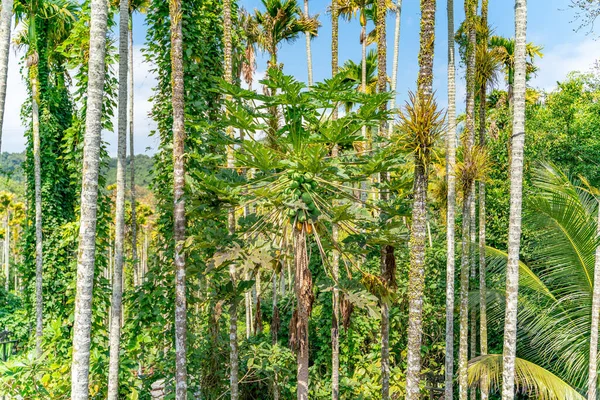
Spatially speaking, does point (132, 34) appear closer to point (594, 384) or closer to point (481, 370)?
point (481, 370)

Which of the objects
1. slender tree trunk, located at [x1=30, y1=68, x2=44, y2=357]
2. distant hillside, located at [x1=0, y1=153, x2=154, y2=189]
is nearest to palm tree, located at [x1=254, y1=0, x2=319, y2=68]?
slender tree trunk, located at [x1=30, y1=68, x2=44, y2=357]

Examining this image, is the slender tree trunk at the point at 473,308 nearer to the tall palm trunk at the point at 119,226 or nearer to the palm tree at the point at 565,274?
the palm tree at the point at 565,274

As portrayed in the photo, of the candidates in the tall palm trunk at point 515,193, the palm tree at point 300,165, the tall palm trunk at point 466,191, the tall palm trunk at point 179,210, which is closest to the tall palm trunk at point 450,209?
the tall palm trunk at point 466,191

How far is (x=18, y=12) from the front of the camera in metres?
10.1

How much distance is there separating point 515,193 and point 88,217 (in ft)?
18.1

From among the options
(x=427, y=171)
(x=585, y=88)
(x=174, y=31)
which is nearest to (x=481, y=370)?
(x=427, y=171)

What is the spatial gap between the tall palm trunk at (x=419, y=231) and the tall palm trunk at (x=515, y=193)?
147 cm

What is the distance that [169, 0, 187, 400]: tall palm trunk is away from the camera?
6395 millimetres

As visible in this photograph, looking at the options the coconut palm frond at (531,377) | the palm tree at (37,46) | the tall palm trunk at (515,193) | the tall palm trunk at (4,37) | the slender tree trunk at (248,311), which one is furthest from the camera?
the slender tree trunk at (248,311)

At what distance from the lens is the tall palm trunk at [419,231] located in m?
5.11

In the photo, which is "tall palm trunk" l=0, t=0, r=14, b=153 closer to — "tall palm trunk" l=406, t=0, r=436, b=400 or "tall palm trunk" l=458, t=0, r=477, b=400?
"tall palm trunk" l=406, t=0, r=436, b=400

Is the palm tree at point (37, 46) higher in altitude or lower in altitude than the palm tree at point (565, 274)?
higher

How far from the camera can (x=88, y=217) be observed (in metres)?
4.20

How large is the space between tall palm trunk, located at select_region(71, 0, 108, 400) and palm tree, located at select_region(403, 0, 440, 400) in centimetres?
354
